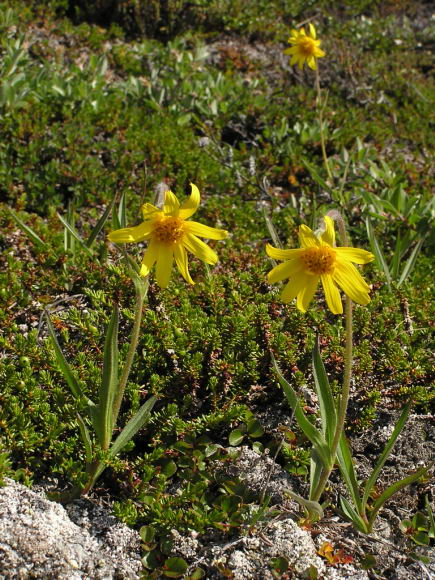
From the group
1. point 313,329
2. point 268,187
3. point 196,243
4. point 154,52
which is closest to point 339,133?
point 268,187

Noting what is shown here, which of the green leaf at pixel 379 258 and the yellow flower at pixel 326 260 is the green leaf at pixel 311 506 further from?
the green leaf at pixel 379 258

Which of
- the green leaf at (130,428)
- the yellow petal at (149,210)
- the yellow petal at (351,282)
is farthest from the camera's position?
the green leaf at (130,428)

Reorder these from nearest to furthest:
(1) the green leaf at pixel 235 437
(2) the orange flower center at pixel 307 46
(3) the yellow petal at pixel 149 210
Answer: (3) the yellow petal at pixel 149 210, (1) the green leaf at pixel 235 437, (2) the orange flower center at pixel 307 46

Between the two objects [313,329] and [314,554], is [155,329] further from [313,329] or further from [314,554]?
[314,554]

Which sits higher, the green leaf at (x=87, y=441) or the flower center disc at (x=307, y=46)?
the flower center disc at (x=307, y=46)

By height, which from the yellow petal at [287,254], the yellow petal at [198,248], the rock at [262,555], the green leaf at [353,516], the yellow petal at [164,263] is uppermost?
the yellow petal at [287,254]

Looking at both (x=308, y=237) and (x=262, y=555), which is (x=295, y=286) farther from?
(x=262, y=555)

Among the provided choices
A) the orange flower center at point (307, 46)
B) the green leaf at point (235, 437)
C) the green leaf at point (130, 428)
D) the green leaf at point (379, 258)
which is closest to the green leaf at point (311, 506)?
the green leaf at point (235, 437)
